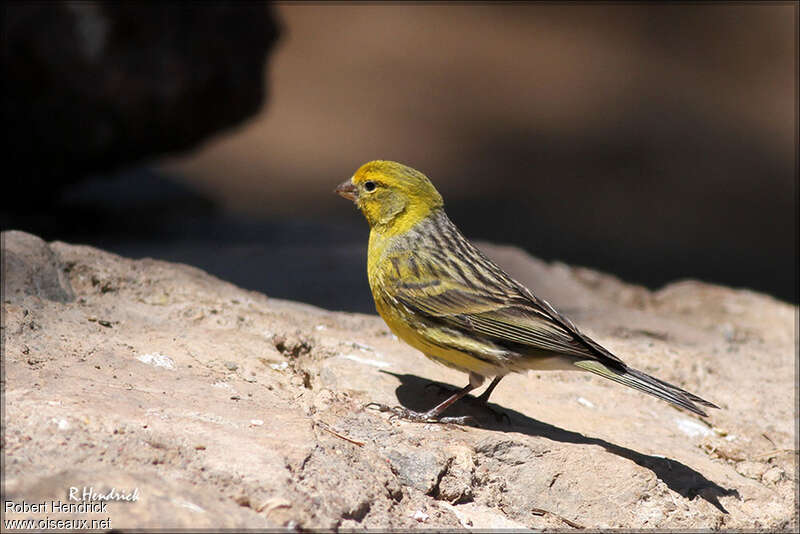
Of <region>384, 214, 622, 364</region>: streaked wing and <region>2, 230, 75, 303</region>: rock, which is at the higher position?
<region>384, 214, 622, 364</region>: streaked wing

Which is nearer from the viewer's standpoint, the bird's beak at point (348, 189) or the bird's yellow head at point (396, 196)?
the bird's yellow head at point (396, 196)

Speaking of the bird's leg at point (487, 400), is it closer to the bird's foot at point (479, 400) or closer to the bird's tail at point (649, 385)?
the bird's foot at point (479, 400)

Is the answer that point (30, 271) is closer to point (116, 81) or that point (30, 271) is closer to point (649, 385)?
point (649, 385)

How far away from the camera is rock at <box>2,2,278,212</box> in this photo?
7238mm

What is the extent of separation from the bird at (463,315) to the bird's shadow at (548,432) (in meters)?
0.10

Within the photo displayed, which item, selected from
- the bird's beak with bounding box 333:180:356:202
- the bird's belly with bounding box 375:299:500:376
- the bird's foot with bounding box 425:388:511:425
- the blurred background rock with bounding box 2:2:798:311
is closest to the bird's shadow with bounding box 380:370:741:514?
the bird's foot with bounding box 425:388:511:425

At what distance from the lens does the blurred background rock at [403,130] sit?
7.55 meters

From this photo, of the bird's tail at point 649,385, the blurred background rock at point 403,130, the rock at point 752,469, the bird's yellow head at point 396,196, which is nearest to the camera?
the bird's tail at point 649,385

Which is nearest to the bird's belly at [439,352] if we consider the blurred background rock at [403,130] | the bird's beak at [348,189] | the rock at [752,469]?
the bird's beak at [348,189]

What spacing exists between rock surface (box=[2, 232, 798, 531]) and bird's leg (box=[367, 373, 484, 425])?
0.23ft

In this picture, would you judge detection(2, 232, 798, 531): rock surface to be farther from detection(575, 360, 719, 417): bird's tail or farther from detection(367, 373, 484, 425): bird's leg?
detection(575, 360, 719, 417): bird's tail

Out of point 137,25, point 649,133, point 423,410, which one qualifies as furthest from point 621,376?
point 649,133

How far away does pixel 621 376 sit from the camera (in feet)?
12.2

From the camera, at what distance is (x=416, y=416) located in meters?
3.85
